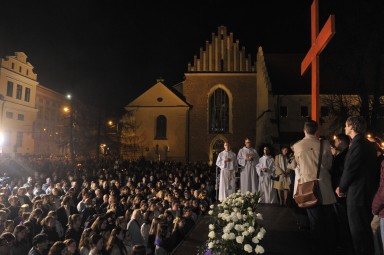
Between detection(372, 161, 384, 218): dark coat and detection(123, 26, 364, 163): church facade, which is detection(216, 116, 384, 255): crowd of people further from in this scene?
detection(123, 26, 364, 163): church facade

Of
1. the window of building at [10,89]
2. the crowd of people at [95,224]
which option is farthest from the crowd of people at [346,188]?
the window of building at [10,89]

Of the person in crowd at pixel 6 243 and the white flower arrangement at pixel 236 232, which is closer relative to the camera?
the white flower arrangement at pixel 236 232

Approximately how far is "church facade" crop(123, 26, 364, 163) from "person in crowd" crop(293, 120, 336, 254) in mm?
32555

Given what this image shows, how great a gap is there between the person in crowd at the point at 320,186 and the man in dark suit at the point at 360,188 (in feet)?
1.06

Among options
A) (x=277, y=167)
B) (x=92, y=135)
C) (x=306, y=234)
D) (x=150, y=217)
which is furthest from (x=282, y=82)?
(x=306, y=234)

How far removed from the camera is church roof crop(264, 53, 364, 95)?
97.9 ft

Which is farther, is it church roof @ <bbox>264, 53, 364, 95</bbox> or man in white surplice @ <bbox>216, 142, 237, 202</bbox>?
church roof @ <bbox>264, 53, 364, 95</bbox>

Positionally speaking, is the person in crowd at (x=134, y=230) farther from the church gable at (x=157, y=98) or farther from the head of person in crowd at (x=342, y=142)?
the church gable at (x=157, y=98)

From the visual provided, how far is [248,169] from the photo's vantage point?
11.4m

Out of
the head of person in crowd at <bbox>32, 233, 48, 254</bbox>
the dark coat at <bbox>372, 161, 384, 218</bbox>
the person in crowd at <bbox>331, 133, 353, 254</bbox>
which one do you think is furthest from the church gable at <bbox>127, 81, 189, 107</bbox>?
the dark coat at <bbox>372, 161, 384, 218</bbox>

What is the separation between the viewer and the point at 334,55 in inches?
840

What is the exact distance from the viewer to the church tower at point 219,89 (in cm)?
3959

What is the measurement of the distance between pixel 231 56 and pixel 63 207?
32277 mm

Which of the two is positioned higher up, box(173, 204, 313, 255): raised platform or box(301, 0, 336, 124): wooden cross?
box(301, 0, 336, 124): wooden cross
